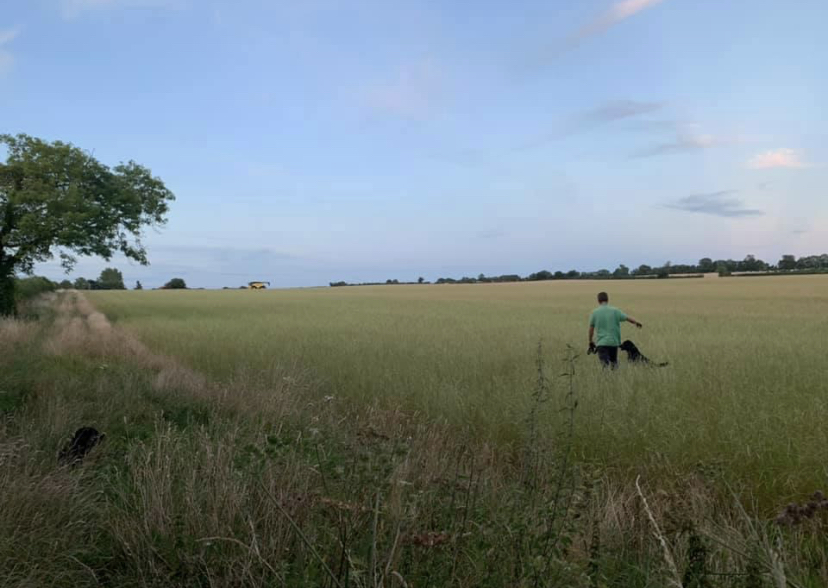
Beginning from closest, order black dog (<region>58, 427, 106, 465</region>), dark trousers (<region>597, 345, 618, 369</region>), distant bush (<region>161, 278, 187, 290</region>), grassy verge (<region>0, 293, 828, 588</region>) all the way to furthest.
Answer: grassy verge (<region>0, 293, 828, 588</region>), black dog (<region>58, 427, 106, 465</region>), dark trousers (<region>597, 345, 618, 369</region>), distant bush (<region>161, 278, 187, 290</region>)

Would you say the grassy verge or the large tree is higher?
the large tree

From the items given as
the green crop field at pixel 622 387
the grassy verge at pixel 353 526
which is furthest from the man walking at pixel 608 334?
the grassy verge at pixel 353 526

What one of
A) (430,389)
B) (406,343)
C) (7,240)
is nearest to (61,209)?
(7,240)

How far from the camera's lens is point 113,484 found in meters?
3.89

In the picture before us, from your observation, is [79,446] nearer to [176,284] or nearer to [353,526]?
[353,526]

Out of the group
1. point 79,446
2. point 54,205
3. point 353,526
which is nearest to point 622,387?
point 353,526

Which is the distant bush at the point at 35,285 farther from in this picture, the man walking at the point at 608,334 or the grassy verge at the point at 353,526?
the grassy verge at the point at 353,526

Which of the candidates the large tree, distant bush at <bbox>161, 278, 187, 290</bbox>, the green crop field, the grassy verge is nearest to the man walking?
the green crop field

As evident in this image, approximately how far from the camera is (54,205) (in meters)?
19.9

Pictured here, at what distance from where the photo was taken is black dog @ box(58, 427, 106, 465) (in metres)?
4.12

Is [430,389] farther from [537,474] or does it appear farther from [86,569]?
[86,569]

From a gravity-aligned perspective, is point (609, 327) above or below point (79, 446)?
above

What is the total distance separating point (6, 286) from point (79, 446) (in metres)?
22.2

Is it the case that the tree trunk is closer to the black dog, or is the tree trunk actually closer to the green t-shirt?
the black dog
